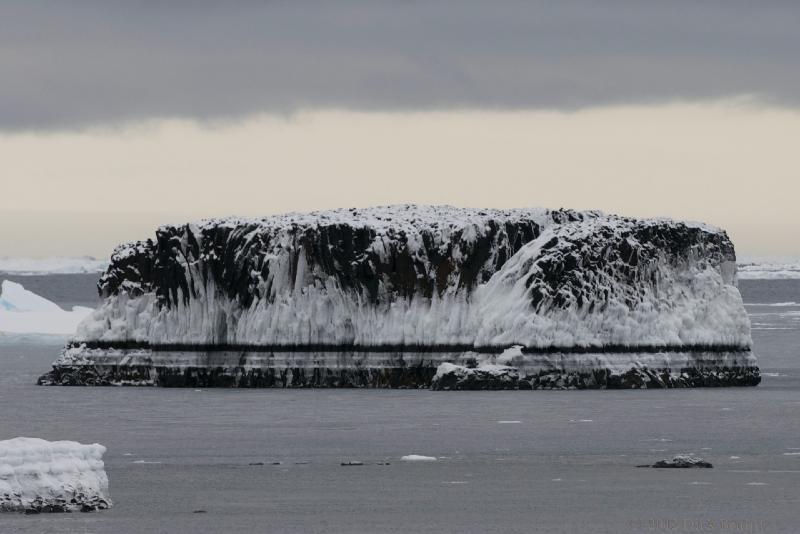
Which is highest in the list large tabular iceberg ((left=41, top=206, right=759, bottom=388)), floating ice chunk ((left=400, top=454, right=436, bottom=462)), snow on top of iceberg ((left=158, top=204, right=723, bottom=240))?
snow on top of iceberg ((left=158, top=204, right=723, bottom=240))

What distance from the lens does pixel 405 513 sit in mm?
14039

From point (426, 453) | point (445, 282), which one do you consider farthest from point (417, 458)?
point (445, 282)

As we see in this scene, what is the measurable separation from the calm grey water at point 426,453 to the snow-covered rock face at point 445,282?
136cm

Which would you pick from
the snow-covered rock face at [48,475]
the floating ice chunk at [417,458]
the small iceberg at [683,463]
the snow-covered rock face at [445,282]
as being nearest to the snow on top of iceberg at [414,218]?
the snow-covered rock face at [445,282]

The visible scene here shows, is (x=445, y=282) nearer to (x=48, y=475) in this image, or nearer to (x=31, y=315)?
(x=48, y=475)

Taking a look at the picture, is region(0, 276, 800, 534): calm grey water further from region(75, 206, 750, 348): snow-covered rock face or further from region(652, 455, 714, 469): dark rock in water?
region(75, 206, 750, 348): snow-covered rock face

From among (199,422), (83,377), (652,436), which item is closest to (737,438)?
(652,436)

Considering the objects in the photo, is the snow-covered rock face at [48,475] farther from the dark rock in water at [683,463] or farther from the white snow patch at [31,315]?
the white snow patch at [31,315]

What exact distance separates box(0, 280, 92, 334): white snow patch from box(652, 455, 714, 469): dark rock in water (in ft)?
146

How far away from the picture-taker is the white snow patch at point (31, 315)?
62.8m

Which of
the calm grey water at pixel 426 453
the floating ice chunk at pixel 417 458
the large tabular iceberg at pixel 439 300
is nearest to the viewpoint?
the calm grey water at pixel 426 453

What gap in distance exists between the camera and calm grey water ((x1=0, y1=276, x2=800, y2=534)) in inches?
538

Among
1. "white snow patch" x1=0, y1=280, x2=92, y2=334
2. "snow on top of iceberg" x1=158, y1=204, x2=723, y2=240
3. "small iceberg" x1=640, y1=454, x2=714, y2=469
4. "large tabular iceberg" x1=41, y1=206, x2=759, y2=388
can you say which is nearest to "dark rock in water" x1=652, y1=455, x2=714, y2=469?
"small iceberg" x1=640, y1=454, x2=714, y2=469

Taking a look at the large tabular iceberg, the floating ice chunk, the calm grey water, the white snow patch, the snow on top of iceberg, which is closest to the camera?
the calm grey water
